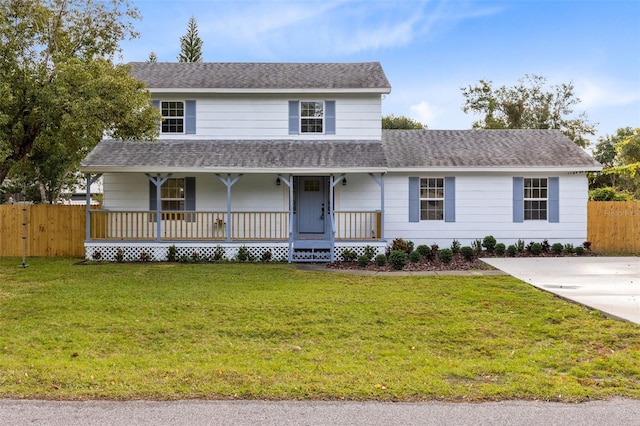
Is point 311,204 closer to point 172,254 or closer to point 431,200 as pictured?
point 431,200

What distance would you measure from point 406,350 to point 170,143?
40.6 feet

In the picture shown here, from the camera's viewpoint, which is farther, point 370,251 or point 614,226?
point 614,226

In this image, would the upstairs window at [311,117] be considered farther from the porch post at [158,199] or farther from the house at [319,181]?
the porch post at [158,199]

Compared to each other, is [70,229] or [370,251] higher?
[70,229]

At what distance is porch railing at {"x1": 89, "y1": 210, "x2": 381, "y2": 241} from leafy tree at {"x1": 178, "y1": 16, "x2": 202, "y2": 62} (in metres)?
27.4

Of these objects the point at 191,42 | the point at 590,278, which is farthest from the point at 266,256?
the point at 191,42

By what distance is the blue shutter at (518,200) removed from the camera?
52.8 feet

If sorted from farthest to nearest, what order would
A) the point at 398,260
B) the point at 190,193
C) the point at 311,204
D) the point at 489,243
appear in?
the point at 311,204 → the point at 190,193 → the point at 489,243 → the point at 398,260

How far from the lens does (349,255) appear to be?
14242mm

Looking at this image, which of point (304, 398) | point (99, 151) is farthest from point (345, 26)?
point (304, 398)

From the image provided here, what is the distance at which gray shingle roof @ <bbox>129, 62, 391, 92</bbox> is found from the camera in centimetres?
1585

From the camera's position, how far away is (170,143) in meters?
15.9

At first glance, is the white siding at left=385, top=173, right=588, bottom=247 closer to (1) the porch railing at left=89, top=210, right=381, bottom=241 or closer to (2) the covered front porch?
(2) the covered front porch

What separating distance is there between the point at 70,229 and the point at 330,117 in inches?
377
